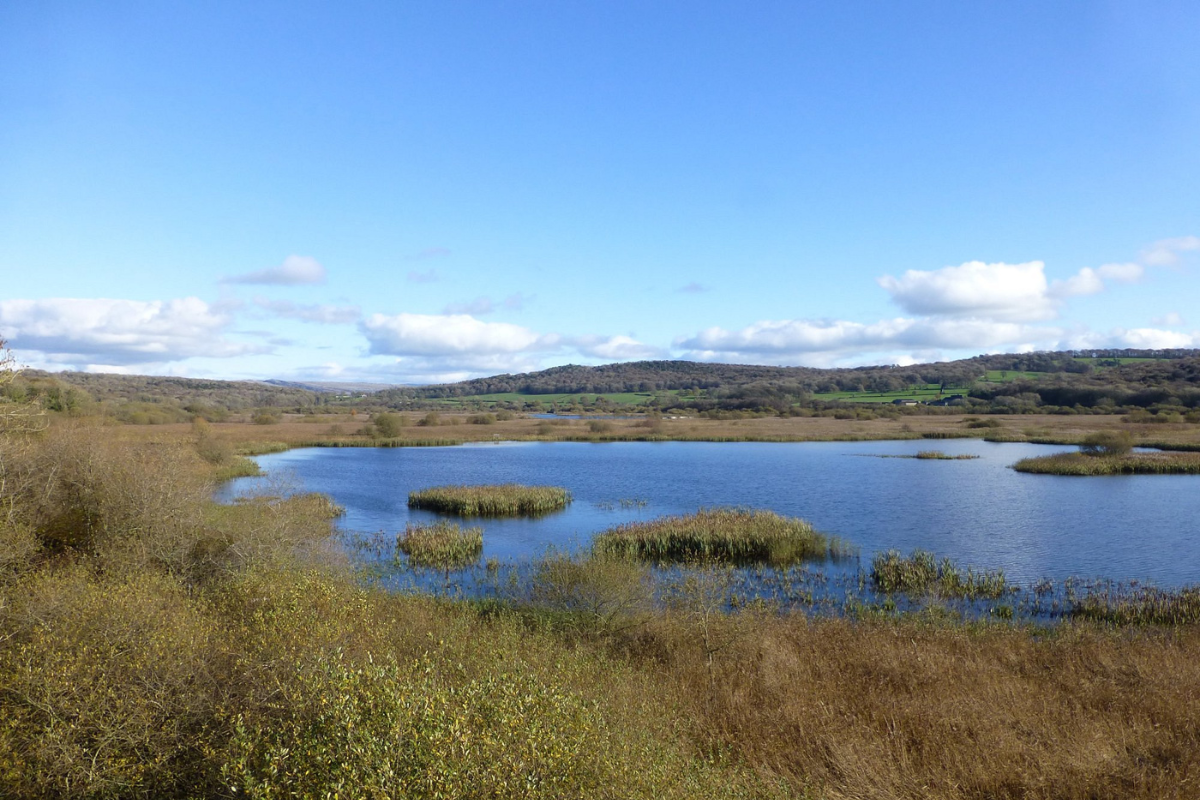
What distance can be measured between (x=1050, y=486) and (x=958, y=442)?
100ft

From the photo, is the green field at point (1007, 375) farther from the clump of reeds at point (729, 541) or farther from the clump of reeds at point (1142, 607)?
the clump of reeds at point (1142, 607)

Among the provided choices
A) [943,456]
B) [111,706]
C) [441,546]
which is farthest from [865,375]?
[111,706]

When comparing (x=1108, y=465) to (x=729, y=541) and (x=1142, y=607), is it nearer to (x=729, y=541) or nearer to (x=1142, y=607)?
(x=1142, y=607)

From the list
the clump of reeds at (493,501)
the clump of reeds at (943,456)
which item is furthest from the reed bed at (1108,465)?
the clump of reeds at (493,501)

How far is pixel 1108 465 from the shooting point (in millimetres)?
42219

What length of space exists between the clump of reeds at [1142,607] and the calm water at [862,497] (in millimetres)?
2322

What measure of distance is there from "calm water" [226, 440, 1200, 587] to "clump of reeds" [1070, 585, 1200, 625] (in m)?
2.32

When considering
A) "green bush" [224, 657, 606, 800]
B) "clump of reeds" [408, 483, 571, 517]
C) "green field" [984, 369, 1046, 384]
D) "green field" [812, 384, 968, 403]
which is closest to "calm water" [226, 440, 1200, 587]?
"clump of reeds" [408, 483, 571, 517]

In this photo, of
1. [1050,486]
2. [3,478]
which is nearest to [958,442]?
[1050,486]

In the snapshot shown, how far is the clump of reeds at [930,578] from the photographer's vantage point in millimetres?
18500

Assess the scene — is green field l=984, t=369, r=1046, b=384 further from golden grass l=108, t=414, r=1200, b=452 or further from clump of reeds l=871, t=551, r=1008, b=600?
clump of reeds l=871, t=551, r=1008, b=600

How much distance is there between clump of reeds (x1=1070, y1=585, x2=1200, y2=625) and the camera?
52.4ft

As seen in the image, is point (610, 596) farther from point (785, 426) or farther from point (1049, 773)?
point (785, 426)

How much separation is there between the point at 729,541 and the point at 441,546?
9.92 meters
